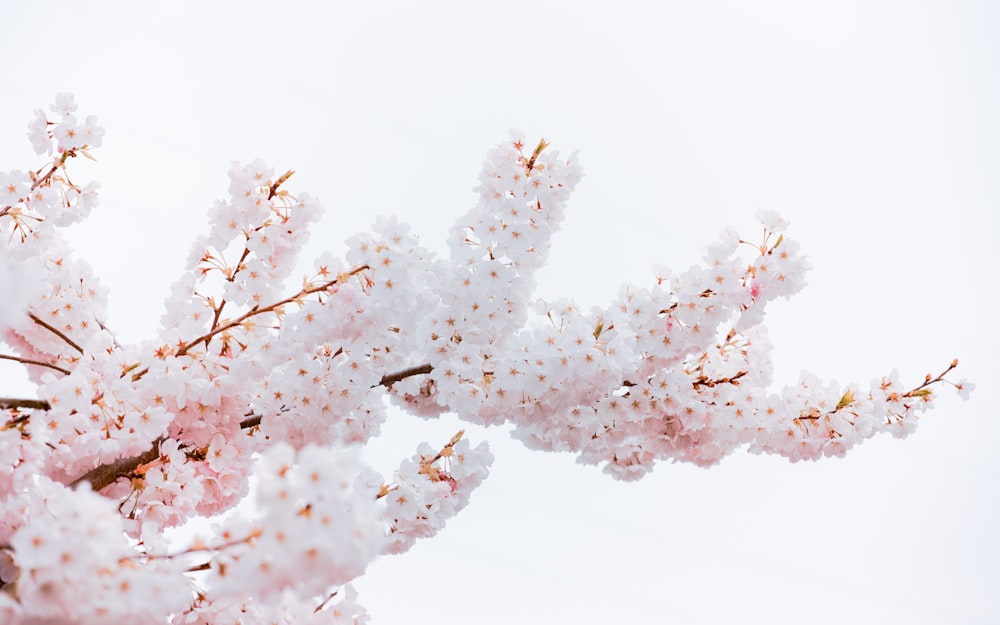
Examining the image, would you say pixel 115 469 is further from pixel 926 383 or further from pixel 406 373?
pixel 926 383

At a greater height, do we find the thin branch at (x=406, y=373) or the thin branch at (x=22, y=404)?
the thin branch at (x=406, y=373)

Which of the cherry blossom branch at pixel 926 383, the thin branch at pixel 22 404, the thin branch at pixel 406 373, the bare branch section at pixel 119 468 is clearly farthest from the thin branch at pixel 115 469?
the cherry blossom branch at pixel 926 383

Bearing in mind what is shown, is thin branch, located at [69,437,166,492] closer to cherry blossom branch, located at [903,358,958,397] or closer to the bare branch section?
the bare branch section

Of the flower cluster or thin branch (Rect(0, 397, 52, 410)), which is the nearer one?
thin branch (Rect(0, 397, 52, 410))

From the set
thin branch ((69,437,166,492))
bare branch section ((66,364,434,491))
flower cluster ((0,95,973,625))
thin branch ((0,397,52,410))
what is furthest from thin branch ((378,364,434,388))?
thin branch ((0,397,52,410))

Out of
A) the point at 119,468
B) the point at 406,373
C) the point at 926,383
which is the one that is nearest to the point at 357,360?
the point at 406,373

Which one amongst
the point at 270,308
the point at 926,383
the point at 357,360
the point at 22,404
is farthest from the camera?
the point at 926,383

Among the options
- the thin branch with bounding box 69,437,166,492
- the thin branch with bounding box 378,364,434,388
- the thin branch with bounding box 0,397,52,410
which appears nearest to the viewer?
the thin branch with bounding box 0,397,52,410

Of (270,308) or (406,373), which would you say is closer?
(270,308)

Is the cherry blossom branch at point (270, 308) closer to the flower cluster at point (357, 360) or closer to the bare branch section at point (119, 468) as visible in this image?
the flower cluster at point (357, 360)
